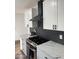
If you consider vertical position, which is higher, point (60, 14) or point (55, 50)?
point (60, 14)

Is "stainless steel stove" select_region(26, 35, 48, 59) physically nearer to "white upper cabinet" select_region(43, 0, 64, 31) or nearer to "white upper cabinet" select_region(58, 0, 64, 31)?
"white upper cabinet" select_region(43, 0, 64, 31)

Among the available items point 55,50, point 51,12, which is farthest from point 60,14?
point 55,50

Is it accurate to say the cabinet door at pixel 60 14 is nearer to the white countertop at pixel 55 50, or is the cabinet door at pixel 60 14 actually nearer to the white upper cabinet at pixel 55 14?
the white upper cabinet at pixel 55 14

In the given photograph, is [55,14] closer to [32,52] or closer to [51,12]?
[51,12]

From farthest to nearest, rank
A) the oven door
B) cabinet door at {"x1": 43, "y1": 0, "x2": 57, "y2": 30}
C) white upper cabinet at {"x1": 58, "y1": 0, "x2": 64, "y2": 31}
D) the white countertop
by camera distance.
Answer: the oven door → cabinet door at {"x1": 43, "y1": 0, "x2": 57, "y2": 30} → white upper cabinet at {"x1": 58, "y1": 0, "x2": 64, "y2": 31} → the white countertop

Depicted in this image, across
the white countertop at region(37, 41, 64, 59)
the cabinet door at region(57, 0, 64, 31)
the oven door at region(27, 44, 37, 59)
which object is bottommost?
the oven door at region(27, 44, 37, 59)

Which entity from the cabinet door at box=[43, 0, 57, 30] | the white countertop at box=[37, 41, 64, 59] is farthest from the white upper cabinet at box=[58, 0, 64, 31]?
the white countertop at box=[37, 41, 64, 59]

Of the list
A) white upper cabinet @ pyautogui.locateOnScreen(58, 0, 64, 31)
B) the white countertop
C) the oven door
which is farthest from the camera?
the oven door

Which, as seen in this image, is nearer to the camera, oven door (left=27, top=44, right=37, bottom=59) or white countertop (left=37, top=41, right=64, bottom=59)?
white countertop (left=37, top=41, right=64, bottom=59)
